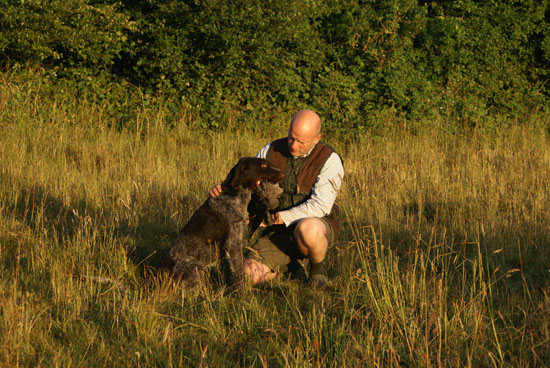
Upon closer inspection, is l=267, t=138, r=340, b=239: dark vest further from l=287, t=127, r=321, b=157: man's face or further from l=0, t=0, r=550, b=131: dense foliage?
l=0, t=0, r=550, b=131: dense foliage

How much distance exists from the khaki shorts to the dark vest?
0.23 meters

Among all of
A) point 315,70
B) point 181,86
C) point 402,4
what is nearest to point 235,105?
point 181,86

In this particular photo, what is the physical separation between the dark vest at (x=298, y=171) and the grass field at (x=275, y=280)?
23.0 inches

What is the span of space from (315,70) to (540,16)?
21.0ft

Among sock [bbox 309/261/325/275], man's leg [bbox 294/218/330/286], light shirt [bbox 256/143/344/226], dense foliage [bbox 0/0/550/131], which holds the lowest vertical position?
sock [bbox 309/261/325/275]

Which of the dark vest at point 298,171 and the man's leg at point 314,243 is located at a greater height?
the dark vest at point 298,171

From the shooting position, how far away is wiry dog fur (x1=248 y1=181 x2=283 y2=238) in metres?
5.17

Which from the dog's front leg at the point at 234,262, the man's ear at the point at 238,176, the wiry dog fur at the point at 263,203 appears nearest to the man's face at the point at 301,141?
the wiry dog fur at the point at 263,203

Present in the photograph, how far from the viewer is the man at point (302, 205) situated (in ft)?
16.6

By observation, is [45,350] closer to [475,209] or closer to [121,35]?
[475,209]

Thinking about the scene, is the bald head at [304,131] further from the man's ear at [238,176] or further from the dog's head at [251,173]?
the man's ear at [238,176]

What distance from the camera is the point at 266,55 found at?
38.4 ft

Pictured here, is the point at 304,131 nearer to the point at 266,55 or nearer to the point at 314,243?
the point at 314,243

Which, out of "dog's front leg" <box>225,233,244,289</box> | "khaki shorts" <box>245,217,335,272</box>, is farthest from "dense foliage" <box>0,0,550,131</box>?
"dog's front leg" <box>225,233,244,289</box>
